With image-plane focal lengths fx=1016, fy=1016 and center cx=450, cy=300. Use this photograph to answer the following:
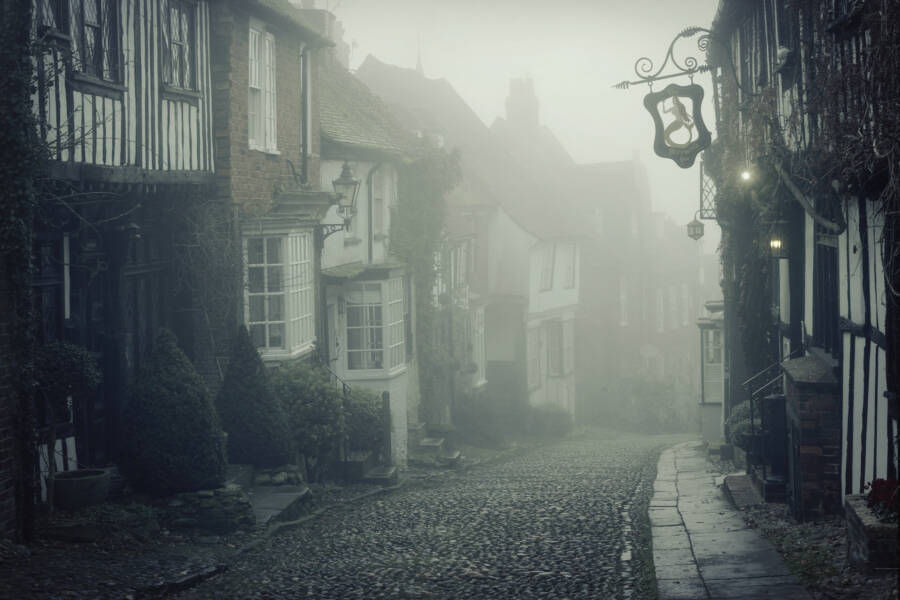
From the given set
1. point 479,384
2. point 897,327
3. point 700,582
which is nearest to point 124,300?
point 700,582

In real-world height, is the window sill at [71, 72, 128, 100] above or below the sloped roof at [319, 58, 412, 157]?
below

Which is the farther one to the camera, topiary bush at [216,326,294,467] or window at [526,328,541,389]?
window at [526,328,541,389]

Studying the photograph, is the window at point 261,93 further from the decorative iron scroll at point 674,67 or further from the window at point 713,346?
the window at point 713,346

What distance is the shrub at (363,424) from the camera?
1852 centimetres

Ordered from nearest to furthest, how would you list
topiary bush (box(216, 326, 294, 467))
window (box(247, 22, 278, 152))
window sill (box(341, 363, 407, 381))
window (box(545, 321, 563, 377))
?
topiary bush (box(216, 326, 294, 467)) → window (box(247, 22, 278, 152)) → window sill (box(341, 363, 407, 381)) → window (box(545, 321, 563, 377))

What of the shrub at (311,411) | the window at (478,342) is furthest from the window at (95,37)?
the window at (478,342)

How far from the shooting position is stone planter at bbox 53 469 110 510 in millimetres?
10820

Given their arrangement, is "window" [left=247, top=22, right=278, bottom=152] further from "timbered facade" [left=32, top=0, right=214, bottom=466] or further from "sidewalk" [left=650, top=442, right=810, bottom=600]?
"sidewalk" [left=650, top=442, right=810, bottom=600]

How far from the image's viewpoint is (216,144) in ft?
51.3

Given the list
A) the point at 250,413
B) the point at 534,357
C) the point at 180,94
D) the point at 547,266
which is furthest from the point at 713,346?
the point at 180,94

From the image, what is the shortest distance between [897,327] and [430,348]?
63.6 ft

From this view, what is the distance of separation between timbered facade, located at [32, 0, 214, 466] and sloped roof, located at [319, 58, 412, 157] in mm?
6421

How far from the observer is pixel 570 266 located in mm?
40875

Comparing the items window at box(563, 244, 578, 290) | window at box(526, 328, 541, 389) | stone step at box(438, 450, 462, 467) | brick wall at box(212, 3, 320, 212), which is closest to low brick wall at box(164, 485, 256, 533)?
brick wall at box(212, 3, 320, 212)
